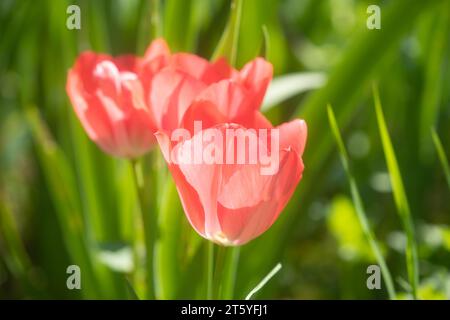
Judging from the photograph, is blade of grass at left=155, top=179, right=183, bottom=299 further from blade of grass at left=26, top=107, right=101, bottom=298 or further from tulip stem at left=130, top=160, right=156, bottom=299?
blade of grass at left=26, top=107, right=101, bottom=298

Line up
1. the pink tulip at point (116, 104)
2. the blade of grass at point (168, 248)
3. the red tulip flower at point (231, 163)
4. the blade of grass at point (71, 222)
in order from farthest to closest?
the blade of grass at point (71, 222), the blade of grass at point (168, 248), the pink tulip at point (116, 104), the red tulip flower at point (231, 163)

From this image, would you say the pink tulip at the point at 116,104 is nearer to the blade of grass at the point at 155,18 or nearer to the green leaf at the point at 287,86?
the blade of grass at the point at 155,18

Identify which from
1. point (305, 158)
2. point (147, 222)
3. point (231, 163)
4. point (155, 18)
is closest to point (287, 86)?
point (305, 158)

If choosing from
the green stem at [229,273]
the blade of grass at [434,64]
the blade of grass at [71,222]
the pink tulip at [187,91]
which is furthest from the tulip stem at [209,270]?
the blade of grass at [434,64]

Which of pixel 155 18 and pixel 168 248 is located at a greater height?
pixel 155 18

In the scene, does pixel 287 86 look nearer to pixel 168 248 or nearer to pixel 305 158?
pixel 305 158
